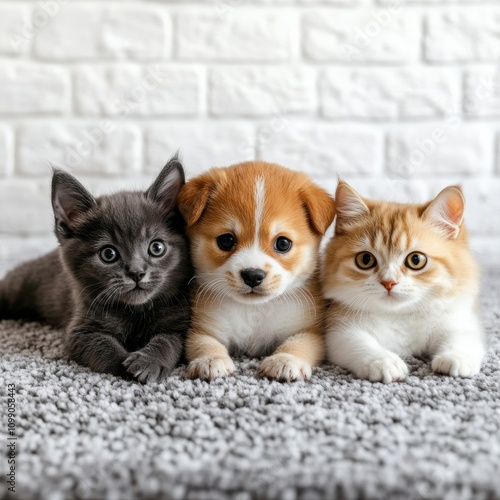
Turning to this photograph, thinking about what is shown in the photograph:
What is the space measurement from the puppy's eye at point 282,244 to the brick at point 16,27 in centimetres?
158

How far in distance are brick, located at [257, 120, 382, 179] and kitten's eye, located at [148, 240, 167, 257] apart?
3.79 ft

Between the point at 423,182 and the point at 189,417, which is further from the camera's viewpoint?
the point at 423,182

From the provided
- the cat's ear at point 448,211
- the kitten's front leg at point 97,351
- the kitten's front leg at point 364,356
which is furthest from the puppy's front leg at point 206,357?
the cat's ear at point 448,211

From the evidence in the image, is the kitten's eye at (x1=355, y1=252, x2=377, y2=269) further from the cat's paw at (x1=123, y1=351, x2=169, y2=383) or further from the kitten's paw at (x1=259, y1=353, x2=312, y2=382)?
the cat's paw at (x1=123, y1=351, x2=169, y2=383)

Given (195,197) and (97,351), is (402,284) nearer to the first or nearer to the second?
(195,197)

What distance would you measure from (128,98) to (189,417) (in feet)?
5.56

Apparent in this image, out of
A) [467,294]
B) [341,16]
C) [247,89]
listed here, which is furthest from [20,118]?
[467,294]

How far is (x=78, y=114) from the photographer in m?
2.45

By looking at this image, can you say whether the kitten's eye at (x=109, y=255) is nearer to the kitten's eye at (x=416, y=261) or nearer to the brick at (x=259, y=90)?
the kitten's eye at (x=416, y=261)

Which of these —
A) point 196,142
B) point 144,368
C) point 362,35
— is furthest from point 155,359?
point 362,35

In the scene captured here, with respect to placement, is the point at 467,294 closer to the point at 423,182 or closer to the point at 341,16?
the point at 423,182

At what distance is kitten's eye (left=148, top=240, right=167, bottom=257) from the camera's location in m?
1.41

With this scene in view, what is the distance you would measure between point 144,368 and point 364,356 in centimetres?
46

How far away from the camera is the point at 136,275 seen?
1.35m
